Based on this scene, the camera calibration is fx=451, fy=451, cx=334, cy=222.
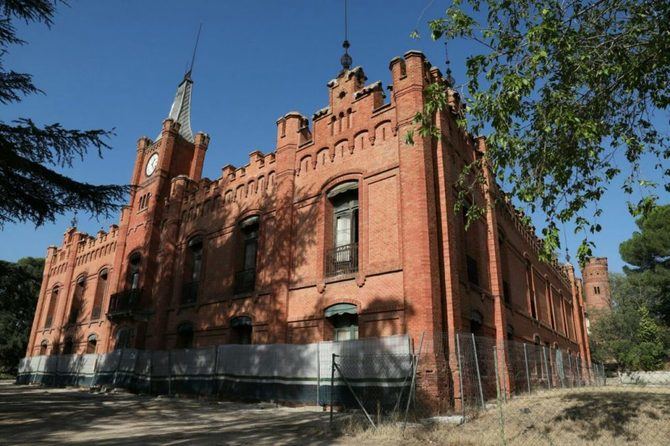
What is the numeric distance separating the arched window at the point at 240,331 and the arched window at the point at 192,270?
3.33m

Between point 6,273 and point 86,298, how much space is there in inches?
611

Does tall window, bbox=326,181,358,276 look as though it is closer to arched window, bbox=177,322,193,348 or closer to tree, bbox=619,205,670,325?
arched window, bbox=177,322,193,348

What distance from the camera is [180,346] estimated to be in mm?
19688

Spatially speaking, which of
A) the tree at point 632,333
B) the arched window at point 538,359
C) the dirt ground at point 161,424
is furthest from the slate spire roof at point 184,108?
the tree at point 632,333

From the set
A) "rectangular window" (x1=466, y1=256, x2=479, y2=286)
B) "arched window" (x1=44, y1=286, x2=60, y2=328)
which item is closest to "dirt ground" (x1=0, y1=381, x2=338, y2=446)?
"rectangular window" (x1=466, y1=256, x2=479, y2=286)

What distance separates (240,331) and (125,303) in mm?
8589

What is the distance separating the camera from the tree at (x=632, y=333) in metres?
39.4

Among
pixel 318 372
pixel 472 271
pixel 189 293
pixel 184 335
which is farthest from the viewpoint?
pixel 189 293

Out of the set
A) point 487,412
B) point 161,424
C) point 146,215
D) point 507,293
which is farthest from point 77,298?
point 487,412

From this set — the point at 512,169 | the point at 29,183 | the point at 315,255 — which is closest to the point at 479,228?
the point at 315,255

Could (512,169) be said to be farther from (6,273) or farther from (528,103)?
(6,273)

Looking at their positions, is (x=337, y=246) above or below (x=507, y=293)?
above

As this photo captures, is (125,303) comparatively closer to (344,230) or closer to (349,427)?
(344,230)

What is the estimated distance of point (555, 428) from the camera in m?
8.79
